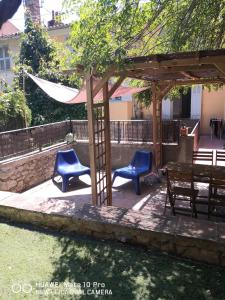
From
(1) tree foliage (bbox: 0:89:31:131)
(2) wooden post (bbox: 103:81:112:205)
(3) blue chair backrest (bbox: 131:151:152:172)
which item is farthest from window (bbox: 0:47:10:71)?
(2) wooden post (bbox: 103:81:112:205)

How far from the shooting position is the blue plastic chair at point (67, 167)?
7.71m

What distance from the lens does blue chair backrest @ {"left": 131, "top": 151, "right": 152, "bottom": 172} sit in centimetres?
797

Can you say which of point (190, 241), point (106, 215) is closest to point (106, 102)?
point (106, 215)

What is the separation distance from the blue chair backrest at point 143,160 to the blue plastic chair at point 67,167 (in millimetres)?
1522

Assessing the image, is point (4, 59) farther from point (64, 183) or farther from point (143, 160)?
point (143, 160)

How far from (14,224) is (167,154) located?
601 centimetres

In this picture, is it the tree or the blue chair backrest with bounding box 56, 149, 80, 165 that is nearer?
the blue chair backrest with bounding box 56, 149, 80, 165

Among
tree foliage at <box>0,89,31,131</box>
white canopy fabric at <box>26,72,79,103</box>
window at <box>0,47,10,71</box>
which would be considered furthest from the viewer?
window at <box>0,47,10,71</box>

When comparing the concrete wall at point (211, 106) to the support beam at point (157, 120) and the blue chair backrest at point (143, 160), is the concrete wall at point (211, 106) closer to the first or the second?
the support beam at point (157, 120)

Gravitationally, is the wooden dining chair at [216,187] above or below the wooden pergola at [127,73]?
below

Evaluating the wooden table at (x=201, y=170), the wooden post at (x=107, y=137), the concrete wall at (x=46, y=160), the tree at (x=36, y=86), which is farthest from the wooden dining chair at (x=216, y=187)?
the tree at (x=36, y=86)

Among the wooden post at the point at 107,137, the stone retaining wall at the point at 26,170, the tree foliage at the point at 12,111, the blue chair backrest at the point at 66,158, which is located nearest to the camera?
the wooden post at the point at 107,137

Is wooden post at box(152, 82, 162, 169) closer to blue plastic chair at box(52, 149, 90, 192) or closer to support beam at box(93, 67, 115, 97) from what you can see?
blue plastic chair at box(52, 149, 90, 192)

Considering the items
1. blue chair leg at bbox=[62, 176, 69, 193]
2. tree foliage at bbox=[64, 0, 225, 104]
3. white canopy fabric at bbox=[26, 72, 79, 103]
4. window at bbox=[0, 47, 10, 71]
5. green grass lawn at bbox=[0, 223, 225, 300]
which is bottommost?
blue chair leg at bbox=[62, 176, 69, 193]
